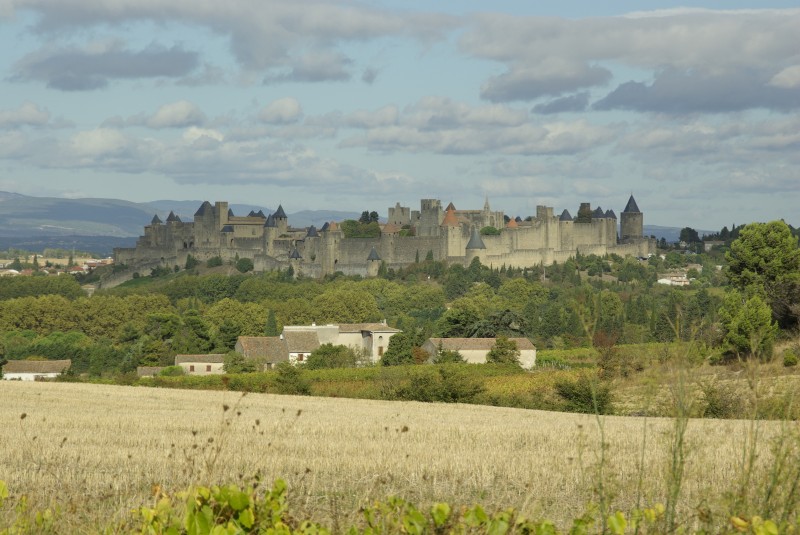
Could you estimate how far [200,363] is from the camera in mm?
48156

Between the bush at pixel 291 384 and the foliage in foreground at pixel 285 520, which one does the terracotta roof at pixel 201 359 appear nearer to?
the bush at pixel 291 384

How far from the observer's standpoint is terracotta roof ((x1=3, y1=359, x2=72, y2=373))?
5112 cm

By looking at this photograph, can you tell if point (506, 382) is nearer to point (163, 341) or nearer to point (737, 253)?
point (737, 253)

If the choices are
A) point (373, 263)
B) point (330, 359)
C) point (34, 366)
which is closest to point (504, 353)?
point (330, 359)

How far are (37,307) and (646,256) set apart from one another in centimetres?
4666

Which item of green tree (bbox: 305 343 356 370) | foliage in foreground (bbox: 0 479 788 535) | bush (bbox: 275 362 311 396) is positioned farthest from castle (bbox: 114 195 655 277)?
foliage in foreground (bbox: 0 479 788 535)

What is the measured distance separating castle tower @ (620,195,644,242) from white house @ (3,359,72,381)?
56.5 meters

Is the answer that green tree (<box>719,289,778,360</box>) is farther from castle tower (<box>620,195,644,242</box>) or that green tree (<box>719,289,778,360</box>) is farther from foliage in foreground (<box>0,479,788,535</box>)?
castle tower (<box>620,195,644,242</box>)

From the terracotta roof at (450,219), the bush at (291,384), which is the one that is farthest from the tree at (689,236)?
the bush at (291,384)

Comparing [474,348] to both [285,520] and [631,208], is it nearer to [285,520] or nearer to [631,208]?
[285,520]

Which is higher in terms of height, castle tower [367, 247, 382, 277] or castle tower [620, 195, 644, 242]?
castle tower [620, 195, 644, 242]

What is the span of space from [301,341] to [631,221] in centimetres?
5189

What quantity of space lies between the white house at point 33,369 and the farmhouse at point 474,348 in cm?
1635

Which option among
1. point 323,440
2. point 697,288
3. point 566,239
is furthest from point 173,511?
point 566,239
